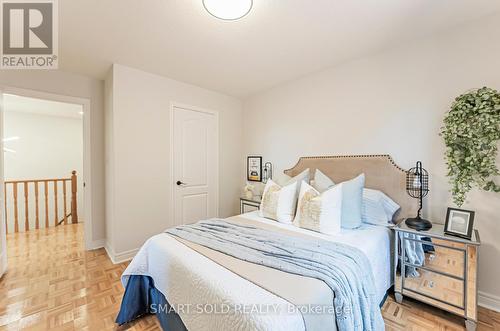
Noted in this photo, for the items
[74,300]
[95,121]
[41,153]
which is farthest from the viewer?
[41,153]

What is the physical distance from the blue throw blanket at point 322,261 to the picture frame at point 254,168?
1.94m

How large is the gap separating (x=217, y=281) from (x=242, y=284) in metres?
0.13

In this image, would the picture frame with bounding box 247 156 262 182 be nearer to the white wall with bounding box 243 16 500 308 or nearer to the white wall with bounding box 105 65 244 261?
the white wall with bounding box 243 16 500 308

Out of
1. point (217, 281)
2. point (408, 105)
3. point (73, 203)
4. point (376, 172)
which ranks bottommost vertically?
point (73, 203)

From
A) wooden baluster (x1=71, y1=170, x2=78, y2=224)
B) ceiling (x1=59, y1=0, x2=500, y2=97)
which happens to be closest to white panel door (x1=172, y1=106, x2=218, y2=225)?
ceiling (x1=59, y1=0, x2=500, y2=97)

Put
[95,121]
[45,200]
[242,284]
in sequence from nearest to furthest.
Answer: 1. [242,284]
2. [95,121]
3. [45,200]

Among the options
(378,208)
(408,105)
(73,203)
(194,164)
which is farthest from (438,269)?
(73,203)

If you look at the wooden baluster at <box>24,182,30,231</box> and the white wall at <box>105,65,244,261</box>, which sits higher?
the white wall at <box>105,65,244,261</box>

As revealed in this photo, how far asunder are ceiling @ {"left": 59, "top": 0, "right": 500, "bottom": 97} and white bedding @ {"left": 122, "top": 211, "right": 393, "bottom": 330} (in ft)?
5.98

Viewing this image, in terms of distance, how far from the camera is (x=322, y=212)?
1.86m

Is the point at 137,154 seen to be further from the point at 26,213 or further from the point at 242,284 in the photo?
the point at 26,213

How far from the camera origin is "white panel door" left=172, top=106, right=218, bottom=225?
3176 mm

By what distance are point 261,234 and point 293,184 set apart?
2.50 ft

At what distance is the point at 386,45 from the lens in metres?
2.21
